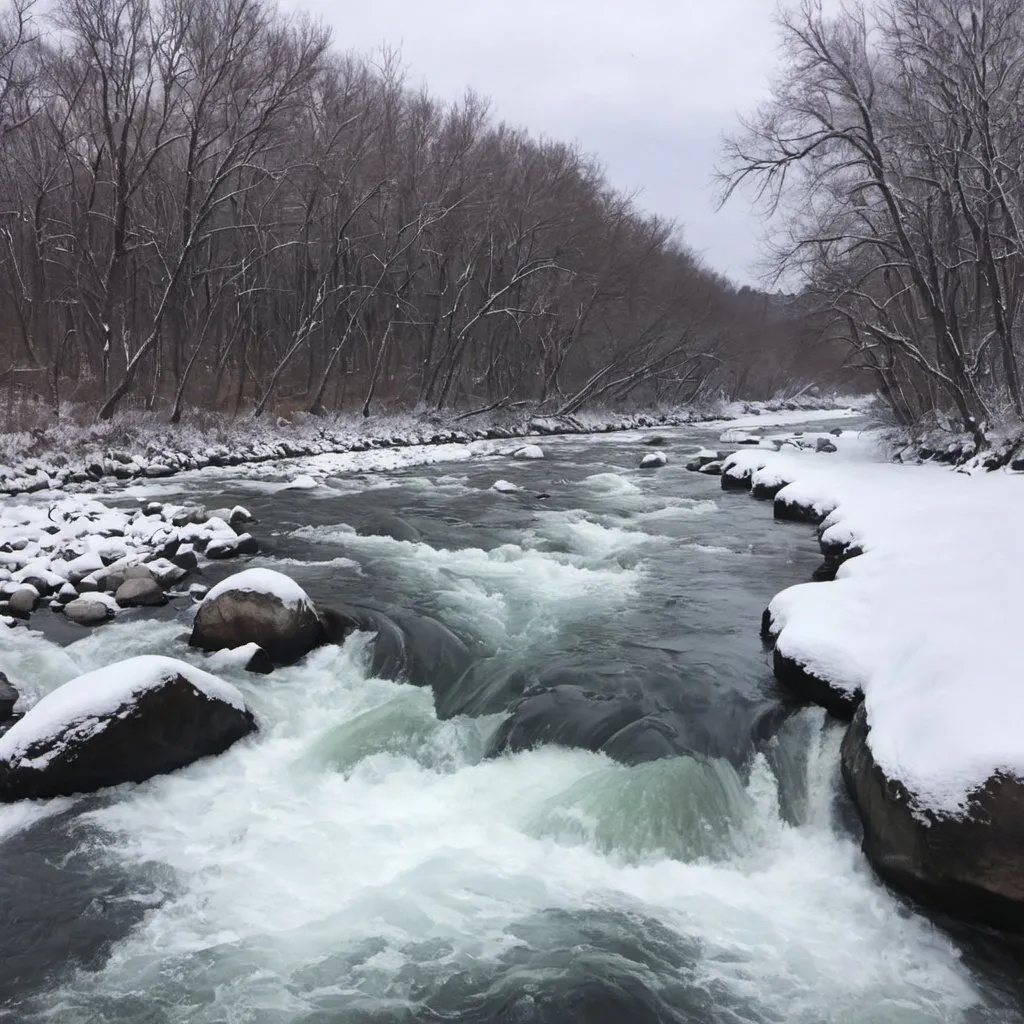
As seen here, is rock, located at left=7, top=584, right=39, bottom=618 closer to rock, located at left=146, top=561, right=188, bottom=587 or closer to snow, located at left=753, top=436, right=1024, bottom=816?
rock, located at left=146, top=561, right=188, bottom=587

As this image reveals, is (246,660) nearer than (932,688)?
No

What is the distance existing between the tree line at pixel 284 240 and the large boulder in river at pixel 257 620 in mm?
12557

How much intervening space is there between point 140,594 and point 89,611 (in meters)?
0.57

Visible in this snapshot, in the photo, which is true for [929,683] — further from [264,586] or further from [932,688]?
[264,586]

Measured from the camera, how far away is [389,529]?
1181 centimetres

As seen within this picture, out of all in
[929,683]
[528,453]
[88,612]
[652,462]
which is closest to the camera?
[929,683]

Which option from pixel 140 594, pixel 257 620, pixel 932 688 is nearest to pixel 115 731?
pixel 257 620

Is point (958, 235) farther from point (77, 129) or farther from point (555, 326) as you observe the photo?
point (77, 129)

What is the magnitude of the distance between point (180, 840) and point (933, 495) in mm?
10905

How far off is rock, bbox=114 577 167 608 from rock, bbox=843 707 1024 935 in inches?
284

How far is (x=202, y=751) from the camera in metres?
5.27

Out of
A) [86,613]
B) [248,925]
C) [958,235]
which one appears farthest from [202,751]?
[958,235]

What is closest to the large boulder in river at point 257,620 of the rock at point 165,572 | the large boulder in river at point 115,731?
the large boulder in river at point 115,731

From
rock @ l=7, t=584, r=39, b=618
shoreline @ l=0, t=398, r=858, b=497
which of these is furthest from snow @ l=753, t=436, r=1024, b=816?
shoreline @ l=0, t=398, r=858, b=497
